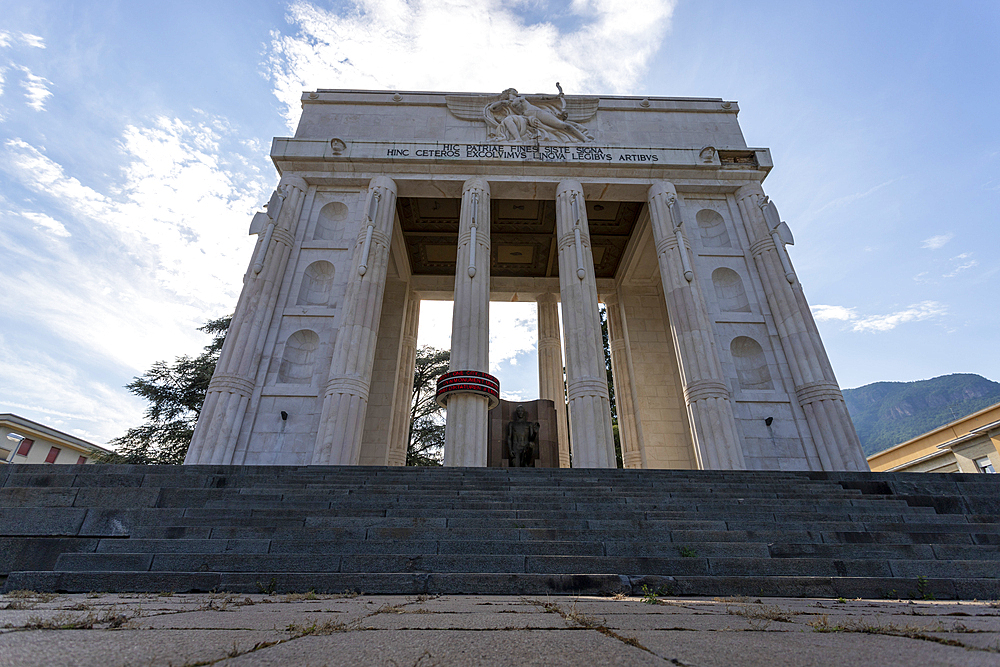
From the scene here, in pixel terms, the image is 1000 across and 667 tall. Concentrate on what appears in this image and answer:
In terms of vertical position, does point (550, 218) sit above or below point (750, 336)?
above

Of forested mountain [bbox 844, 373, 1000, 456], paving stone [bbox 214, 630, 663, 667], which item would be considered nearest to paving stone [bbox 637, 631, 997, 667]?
paving stone [bbox 214, 630, 663, 667]

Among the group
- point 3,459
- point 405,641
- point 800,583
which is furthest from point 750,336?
point 3,459

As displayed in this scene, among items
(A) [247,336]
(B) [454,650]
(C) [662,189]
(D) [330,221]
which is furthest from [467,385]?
(B) [454,650]

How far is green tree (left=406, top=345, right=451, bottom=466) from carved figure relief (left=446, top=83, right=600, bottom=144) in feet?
45.5

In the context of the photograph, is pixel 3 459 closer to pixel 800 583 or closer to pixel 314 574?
pixel 314 574

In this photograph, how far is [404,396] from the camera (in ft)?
84.1

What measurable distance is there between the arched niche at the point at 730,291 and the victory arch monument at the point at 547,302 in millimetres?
91

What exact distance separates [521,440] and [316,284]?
34.0 ft

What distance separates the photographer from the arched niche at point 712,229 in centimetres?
2131

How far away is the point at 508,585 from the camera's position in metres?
4.85

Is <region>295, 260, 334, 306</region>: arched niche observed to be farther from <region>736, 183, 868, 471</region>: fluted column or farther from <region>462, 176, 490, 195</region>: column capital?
<region>736, 183, 868, 471</region>: fluted column

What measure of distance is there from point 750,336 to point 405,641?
64.9 feet

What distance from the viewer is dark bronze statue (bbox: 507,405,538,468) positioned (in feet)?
62.2

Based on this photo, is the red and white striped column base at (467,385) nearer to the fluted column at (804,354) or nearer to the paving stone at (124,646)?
the fluted column at (804,354)
